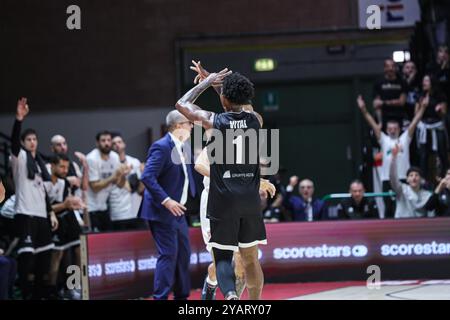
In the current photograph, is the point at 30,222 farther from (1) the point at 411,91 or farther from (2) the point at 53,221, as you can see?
(1) the point at 411,91

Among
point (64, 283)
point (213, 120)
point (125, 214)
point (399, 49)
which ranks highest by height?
point (399, 49)

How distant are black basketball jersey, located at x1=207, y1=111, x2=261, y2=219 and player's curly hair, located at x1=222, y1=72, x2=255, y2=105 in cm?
11

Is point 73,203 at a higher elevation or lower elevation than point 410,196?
higher

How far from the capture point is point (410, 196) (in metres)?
12.6

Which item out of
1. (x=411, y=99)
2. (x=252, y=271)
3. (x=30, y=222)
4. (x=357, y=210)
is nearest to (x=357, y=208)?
(x=357, y=210)

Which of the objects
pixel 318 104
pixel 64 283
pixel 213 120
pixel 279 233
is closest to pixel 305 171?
pixel 318 104

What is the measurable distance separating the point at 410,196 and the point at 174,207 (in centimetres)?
447

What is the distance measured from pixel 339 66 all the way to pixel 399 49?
117 cm

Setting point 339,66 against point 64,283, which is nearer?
point 64,283

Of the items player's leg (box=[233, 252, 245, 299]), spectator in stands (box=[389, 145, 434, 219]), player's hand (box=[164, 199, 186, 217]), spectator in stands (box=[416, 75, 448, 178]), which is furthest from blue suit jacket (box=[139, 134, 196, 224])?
spectator in stands (box=[416, 75, 448, 178])

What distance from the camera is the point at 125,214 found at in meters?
12.5

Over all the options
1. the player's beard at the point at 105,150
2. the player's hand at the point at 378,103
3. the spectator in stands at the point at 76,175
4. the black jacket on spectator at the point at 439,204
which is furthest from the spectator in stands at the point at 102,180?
the player's hand at the point at 378,103

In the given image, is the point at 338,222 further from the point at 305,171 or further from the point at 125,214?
the point at 305,171
